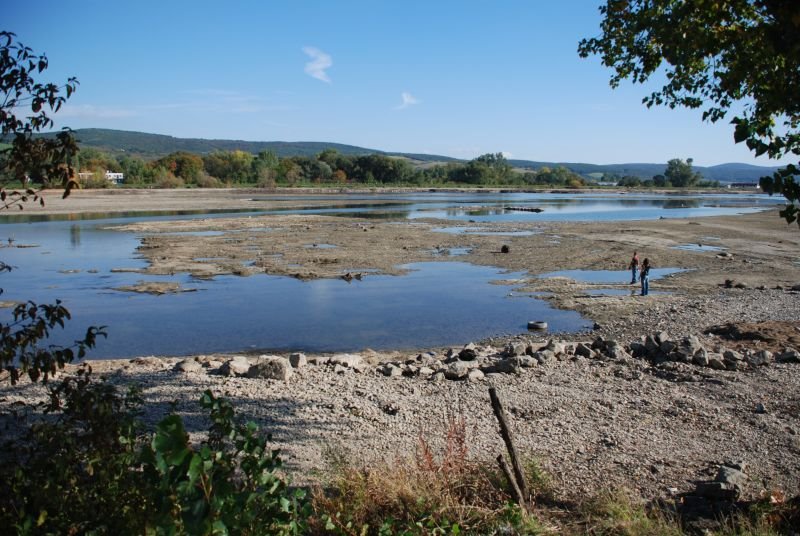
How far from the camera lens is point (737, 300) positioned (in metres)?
A: 21.5

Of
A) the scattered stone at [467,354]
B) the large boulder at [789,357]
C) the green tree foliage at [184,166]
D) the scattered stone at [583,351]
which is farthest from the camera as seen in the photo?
the green tree foliage at [184,166]

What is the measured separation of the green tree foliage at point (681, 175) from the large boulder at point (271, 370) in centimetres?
20362

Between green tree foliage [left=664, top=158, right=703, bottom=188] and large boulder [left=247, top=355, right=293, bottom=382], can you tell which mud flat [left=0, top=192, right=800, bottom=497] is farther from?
green tree foliage [left=664, top=158, right=703, bottom=188]

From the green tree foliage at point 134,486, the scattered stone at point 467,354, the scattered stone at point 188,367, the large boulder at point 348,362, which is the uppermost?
the green tree foliage at point 134,486

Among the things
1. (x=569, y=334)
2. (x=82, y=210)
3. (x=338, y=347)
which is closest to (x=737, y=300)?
(x=569, y=334)

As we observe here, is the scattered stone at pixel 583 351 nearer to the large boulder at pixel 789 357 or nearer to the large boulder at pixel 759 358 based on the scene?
the large boulder at pixel 759 358

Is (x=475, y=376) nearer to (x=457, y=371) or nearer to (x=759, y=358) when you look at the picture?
(x=457, y=371)

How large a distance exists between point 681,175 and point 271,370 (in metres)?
206

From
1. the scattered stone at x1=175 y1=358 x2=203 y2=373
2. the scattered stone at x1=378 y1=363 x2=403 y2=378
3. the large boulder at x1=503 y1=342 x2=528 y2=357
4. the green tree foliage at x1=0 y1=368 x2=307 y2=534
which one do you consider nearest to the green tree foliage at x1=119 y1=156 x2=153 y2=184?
the scattered stone at x1=175 y1=358 x2=203 y2=373

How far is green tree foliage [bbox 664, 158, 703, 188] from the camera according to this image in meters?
196

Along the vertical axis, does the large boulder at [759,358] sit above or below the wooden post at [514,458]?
below

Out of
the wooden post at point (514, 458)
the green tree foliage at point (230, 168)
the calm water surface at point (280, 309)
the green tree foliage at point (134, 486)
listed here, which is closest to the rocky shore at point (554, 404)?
the wooden post at point (514, 458)

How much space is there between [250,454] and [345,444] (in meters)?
4.27

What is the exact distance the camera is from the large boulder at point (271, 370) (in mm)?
11844
